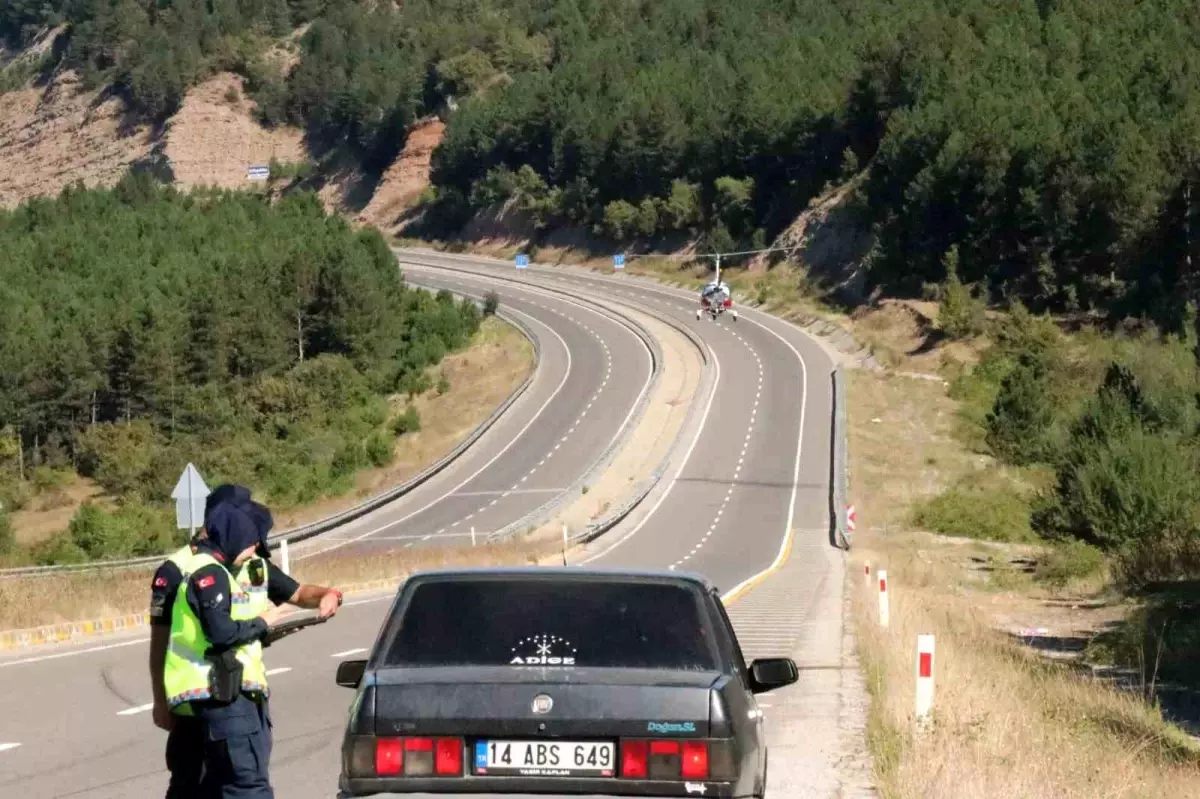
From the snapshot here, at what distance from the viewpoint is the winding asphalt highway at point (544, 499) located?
12.9 m

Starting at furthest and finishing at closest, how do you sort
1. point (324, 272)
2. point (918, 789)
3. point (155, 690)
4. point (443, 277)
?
point (443, 277)
point (324, 272)
point (918, 789)
point (155, 690)

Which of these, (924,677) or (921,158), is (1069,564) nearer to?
(924,677)

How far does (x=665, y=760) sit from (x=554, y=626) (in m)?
0.87

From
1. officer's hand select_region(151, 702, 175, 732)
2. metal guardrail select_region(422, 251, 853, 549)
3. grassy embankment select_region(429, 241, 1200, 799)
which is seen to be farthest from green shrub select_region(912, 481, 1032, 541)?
officer's hand select_region(151, 702, 175, 732)

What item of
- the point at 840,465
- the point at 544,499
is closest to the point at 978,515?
the point at 840,465

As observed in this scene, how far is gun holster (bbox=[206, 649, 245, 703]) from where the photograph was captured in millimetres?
7105

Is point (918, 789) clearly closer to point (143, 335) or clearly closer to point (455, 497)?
point (455, 497)

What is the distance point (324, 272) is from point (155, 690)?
98.4 m

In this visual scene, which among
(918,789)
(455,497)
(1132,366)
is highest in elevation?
(918,789)

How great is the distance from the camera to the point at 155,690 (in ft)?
24.6

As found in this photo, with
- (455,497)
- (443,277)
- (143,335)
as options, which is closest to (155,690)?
(455,497)

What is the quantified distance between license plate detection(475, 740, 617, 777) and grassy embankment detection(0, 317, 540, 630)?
1663 centimetres

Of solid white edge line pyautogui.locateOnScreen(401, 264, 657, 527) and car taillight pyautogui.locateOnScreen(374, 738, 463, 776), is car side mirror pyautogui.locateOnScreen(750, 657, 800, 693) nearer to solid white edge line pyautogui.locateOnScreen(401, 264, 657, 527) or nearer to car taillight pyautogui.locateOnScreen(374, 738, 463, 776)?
car taillight pyautogui.locateOnScreen(374, 738, 463, 776)

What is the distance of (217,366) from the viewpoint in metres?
98.4
